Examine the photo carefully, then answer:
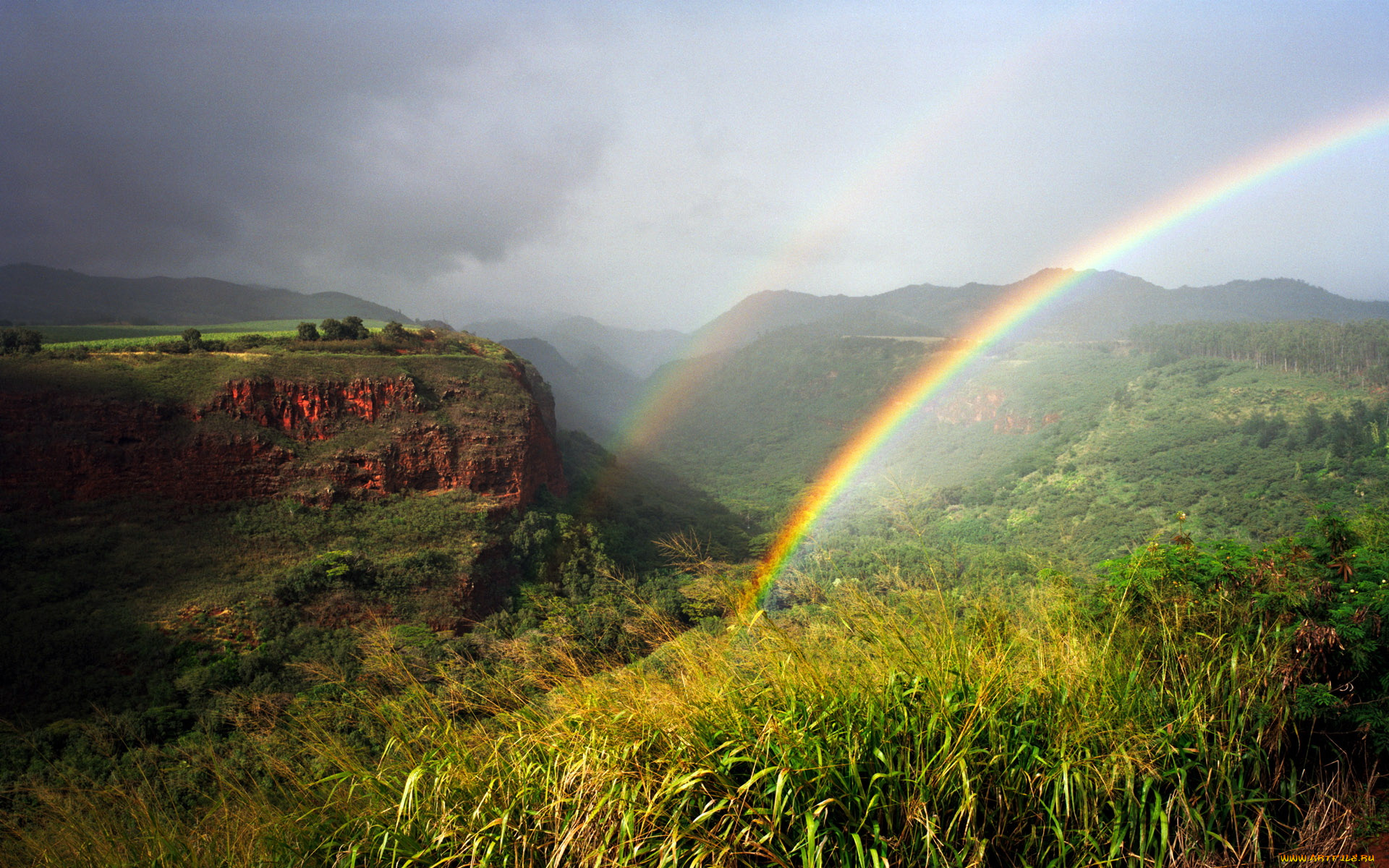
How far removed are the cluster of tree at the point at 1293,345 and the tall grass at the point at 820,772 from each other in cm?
5795

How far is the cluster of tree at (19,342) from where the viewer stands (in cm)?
2412

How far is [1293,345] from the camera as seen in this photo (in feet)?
158

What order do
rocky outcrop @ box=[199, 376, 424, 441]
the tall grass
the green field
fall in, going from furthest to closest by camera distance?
the green field
rocky outcrop @ box=[199, 376, 424, 441]
the tall grass

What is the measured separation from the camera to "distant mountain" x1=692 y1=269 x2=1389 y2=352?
105 metres

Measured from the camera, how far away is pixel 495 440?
93.8 ft

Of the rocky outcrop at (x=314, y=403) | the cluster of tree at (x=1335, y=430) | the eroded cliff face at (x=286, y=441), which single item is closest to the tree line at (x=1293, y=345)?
the cluster of tree at (x=1335, y=430)

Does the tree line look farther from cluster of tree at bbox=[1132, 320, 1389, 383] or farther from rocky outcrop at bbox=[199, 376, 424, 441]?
rocky outcrop at bbox=[199, 376, 424, 441]

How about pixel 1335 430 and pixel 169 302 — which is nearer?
pixel 1335 430

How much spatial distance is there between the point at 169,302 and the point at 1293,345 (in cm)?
14043

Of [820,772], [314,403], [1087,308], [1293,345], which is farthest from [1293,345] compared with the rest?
[1087,308]

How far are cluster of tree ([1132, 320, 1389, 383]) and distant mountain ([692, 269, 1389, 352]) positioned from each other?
90.1 feet

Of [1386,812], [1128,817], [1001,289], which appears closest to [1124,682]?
[1128,817]

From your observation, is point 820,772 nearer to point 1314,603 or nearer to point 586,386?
point 1314,603

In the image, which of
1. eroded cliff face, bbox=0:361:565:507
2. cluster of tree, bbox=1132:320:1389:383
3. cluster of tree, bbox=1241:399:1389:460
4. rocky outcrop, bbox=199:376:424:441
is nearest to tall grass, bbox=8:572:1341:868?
eroded cliff face, bbox=0:361:565:507
